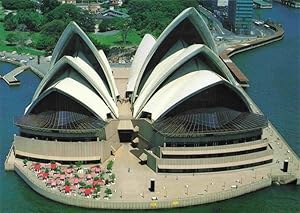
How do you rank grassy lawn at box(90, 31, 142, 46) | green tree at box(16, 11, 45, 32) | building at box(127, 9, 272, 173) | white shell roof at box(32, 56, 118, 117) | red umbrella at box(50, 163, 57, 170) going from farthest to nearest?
green tree at box(16, 11, 45, 32) < grassy lawn at box(90, 31, 142, 46) < white shell roof at box(32, 56, 118, 117) < red umbrella at box(50, 163, 57, 170) < building at box(127, 9, 272, 173)

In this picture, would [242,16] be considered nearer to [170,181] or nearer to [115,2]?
[115,2]

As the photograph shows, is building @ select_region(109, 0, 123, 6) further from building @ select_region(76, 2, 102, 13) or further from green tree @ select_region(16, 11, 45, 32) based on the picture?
green tree @ select_region(16, 11, 45, 32)

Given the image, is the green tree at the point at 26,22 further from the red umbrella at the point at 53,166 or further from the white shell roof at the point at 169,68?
the red umbrella at the point at 53,166

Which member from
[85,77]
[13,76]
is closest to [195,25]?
[85,77]

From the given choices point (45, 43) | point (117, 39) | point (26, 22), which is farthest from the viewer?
point (26, 22)

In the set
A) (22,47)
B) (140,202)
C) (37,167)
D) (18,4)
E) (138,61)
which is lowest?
(140,202)

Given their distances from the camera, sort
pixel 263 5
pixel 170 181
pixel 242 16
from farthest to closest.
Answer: pixel 263 5 < pixel 242 16 < pixel 170 181

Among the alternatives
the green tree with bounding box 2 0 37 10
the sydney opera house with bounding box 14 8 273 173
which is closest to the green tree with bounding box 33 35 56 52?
the green tree with bounding box 2 0 37 10
